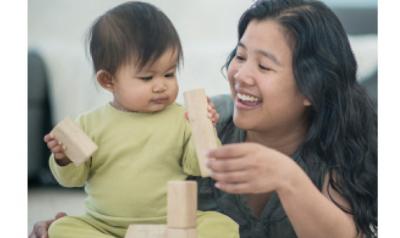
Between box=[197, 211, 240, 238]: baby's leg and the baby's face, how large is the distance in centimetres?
13

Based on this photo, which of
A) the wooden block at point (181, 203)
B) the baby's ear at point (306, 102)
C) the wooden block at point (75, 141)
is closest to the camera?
the wooden block at point (181, 203)

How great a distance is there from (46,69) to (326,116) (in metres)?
0.34

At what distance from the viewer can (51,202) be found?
113cm

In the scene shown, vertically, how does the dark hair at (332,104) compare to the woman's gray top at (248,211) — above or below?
above

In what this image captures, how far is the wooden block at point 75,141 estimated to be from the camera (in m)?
0.97

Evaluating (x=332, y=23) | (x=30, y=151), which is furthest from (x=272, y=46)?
(x=30, y=151)

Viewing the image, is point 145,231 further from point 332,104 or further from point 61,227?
point 332,104

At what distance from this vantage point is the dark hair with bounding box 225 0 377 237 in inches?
41.8

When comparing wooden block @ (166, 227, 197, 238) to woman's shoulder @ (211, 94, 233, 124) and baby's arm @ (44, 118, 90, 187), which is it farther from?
woman's shoulder @ (211, 94, 233, 124)

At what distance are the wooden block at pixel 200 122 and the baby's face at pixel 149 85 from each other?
0.07 m

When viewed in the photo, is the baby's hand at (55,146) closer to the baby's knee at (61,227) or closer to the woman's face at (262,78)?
the baby's knee at (61,227)

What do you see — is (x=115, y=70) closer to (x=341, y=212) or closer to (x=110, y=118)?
(x=110, y=118)

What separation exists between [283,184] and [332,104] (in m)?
0.19

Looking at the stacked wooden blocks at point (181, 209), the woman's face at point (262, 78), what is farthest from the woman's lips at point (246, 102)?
the stacked wooden blocks at point (181, 209)
